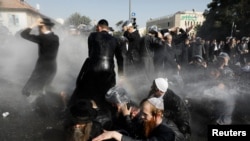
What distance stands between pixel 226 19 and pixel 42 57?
39332 millimetres

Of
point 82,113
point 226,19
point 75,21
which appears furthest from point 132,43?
point 226,19

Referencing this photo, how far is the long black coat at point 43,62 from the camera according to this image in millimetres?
5492

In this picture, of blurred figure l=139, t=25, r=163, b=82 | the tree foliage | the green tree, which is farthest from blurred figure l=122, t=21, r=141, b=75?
the tree foliage

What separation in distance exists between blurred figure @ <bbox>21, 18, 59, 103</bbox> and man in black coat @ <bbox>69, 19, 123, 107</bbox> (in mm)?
1174

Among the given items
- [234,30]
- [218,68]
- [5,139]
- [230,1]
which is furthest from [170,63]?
[230,1]

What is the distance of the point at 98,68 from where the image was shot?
15.2ft

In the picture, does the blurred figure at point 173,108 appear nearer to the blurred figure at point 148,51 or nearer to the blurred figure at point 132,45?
the blurred figure at point 148,51

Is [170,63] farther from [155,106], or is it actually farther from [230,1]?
[230,1]

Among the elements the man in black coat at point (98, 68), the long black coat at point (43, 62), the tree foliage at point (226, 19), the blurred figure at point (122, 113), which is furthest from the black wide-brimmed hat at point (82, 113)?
the tree foliage at point (226, 19)

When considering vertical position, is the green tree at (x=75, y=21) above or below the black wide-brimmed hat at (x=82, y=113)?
above

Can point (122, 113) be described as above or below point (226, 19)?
below

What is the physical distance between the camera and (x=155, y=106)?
2441mm

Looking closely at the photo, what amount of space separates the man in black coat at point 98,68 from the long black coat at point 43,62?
3.84 ft

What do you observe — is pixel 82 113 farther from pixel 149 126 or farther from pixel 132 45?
pixel 132 45
